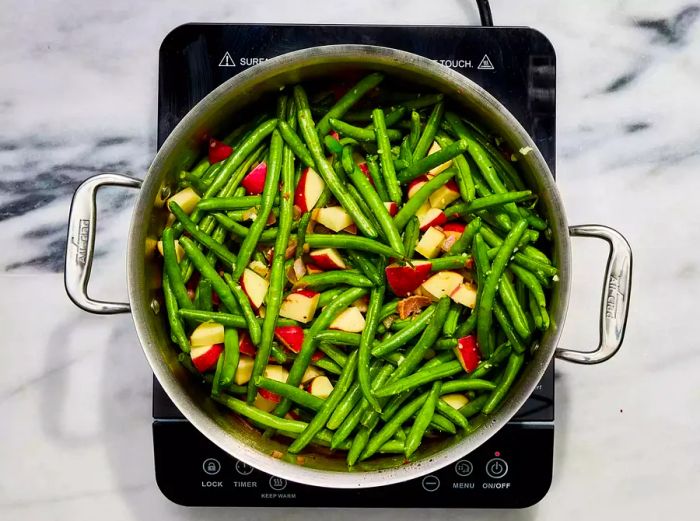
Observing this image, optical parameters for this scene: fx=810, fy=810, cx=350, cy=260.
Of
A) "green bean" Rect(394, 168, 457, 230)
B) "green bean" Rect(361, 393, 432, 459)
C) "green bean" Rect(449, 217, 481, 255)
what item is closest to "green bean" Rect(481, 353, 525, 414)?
"green bean" Rect(361, 393, 432, 459)

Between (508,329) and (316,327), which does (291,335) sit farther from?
(508,329)

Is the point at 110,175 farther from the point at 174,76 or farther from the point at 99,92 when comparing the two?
the point at 99,92

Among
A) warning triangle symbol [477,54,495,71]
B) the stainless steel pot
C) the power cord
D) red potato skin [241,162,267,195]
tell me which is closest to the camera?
the stainless steel pot

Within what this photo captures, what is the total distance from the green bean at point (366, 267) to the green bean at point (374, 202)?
0.26 ft

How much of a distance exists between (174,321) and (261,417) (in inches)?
10.2

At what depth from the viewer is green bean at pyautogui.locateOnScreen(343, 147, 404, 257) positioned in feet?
5.12

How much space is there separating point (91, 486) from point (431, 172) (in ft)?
3.66

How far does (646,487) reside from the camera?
1.95 meters

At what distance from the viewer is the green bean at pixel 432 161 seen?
1.55m

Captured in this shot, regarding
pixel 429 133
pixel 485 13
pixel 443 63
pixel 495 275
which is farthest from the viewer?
pixel 485 13

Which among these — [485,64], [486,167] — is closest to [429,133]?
[486,167]

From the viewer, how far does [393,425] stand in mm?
1611

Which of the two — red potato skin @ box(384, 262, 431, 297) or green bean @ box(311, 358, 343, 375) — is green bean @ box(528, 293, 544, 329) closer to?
red potato skin @ box(384, 262, 431, 297)

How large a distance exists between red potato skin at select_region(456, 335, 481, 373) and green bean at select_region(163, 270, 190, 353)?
0.54 meters
